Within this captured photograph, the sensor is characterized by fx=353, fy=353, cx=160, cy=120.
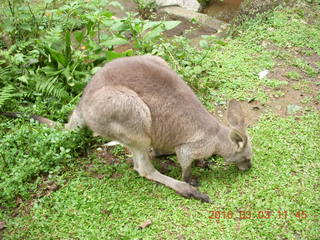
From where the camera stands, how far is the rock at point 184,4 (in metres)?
8.42

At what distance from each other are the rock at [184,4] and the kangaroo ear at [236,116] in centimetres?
514

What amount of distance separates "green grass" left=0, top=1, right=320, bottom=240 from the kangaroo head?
0.23 meters

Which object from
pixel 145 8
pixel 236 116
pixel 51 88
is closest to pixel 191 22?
pixel 145 8

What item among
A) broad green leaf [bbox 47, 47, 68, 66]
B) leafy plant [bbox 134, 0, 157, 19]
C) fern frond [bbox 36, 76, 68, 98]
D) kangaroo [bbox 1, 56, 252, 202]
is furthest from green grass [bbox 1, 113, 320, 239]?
leafy plant [bbox 134, 0, 157, 19]

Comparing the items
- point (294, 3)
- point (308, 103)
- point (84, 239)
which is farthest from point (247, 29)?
point (84, 239)

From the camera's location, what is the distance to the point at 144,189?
12.9 feet

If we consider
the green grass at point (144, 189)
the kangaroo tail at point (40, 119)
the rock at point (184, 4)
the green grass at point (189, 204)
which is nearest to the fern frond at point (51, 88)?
the green grass at point (144, 189)

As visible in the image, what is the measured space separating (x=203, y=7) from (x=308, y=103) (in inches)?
195

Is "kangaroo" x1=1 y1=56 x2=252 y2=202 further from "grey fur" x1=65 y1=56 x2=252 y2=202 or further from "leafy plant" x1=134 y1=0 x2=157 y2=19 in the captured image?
"leafy plant" x1=134 y1=0 x2=157 y2=19

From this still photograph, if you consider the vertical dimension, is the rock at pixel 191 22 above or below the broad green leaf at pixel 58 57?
below

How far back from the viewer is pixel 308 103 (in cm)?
517

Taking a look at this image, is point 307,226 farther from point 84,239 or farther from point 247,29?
point 247,29

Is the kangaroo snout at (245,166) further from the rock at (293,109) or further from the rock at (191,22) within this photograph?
the rock at (191,22)
